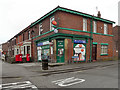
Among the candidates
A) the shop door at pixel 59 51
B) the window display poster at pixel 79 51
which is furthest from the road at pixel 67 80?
the window display poster at pixel 79 51

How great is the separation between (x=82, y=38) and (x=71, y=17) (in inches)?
130

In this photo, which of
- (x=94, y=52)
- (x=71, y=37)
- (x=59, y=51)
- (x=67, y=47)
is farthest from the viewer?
(x=94, y=52)

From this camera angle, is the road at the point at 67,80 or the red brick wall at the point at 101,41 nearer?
the road at the point at 67,80

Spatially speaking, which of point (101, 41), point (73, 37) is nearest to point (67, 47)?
point (73, 37)

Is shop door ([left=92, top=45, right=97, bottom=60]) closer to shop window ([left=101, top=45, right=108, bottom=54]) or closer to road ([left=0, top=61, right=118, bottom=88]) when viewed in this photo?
shop window ([left=101, top=45, right=108, bottom=54])

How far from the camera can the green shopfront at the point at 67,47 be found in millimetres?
12430

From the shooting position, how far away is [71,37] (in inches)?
513

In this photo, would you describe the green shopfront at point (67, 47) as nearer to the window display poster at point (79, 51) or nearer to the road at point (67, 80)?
the window display poster at point (79, 51)

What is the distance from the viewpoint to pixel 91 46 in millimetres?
15070

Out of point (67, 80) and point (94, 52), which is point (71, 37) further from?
point (67, 80)

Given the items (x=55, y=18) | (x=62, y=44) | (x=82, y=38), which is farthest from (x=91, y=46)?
(x=55, y=18)

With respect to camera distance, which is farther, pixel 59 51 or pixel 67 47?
pixel 67 47

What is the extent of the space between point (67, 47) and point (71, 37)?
1476 mm

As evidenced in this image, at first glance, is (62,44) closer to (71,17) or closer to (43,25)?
(71,17)
